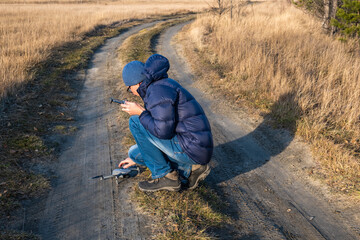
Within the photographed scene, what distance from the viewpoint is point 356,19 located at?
9.34m

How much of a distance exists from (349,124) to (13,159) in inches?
222

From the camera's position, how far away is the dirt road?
321 centimetres

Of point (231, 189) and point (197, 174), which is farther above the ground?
point (197, 174)

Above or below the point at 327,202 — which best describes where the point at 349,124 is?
above

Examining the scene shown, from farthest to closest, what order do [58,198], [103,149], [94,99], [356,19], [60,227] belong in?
1. [356,19]
2. [94,99]
3. [103,149]
4. [58,198]
5. [60,227]

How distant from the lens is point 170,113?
3061 mm

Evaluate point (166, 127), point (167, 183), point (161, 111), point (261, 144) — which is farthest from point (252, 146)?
point (161, 111)

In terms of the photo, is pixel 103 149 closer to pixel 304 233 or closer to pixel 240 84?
pixel 304 233

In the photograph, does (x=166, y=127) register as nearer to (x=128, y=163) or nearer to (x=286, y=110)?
(x=128, y=163)

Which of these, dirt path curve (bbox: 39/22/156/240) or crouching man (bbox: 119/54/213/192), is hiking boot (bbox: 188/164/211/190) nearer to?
crouching man (bbox: 119/54/213/192)

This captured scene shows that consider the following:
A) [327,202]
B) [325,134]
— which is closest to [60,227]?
[327,202]

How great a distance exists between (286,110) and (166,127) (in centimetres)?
381

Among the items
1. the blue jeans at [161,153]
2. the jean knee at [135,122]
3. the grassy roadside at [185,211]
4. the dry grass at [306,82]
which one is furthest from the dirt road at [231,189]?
the jean knee at [135,122]

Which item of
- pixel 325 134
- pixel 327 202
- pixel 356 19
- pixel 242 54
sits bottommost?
pixel 327 202
